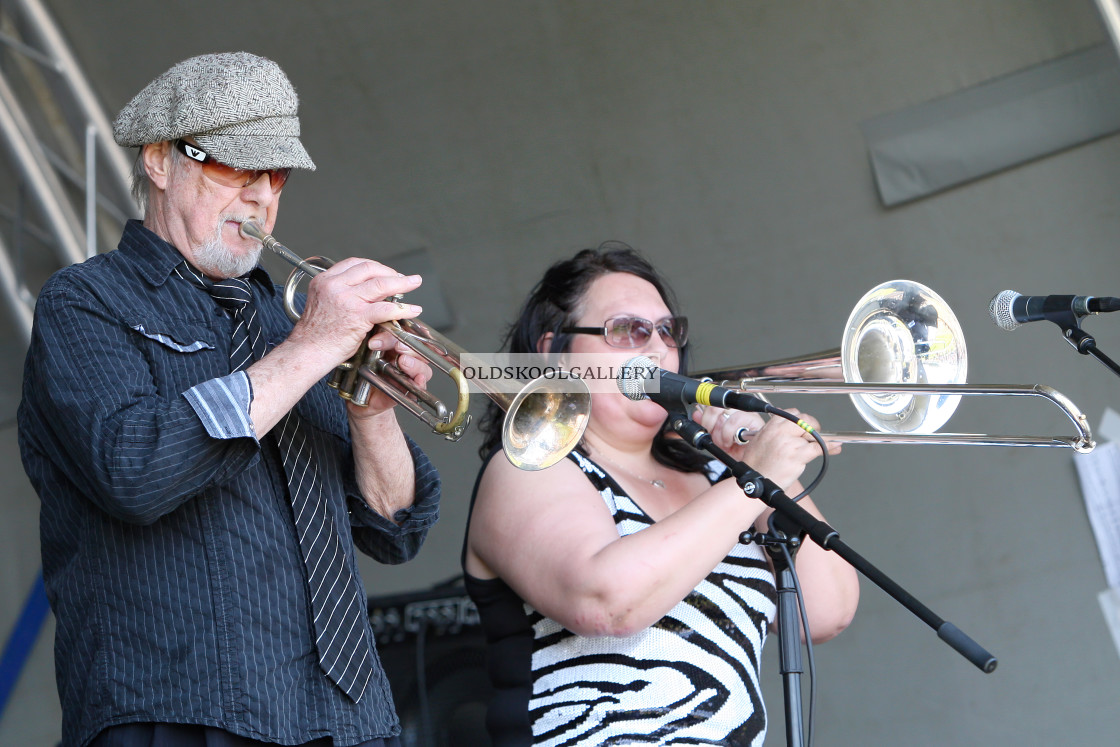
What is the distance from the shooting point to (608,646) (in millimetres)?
2123

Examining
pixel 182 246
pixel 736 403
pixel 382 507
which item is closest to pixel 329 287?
pixel 182 246

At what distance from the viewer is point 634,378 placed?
6.14ft

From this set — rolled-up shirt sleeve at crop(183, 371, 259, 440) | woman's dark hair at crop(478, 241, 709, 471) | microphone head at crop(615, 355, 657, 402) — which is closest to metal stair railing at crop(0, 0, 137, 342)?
woman's dark hair at crop(478, 241, 709, 471)

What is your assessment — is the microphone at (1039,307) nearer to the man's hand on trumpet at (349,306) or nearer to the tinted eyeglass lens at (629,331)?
the tinted eyeglass lens at (629,331)

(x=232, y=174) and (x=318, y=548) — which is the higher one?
(x=232, y=174)

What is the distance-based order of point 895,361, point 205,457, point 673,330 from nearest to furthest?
point 205,457
point 895,361
point 673,330

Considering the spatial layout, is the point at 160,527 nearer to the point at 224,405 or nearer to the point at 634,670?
the point at 224,405

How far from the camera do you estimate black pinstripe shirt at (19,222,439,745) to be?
5.09ft

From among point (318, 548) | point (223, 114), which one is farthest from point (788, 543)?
point (223, 114)

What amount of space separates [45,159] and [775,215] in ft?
10.2

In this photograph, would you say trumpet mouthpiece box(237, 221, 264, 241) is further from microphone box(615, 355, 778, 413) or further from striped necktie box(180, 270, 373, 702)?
microphone box(615, 355, 778, 413)

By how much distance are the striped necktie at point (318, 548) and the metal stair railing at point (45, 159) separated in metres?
2.95

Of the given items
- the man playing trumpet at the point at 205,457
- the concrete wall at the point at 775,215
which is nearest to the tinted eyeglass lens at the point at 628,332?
the man playing trumpet at the point at 205,457

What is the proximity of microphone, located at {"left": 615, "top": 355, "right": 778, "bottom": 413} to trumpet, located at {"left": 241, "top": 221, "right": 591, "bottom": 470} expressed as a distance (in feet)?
0.31
